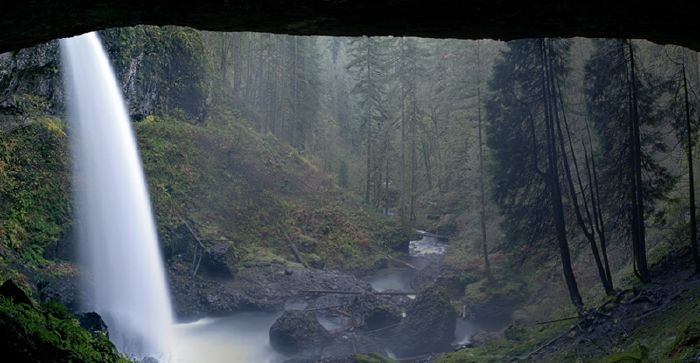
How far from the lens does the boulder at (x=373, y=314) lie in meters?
20.0

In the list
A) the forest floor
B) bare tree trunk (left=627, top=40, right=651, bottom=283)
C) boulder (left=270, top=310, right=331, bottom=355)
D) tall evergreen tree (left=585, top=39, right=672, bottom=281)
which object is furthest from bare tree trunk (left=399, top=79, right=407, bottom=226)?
bare tree trunk (left=627, top=40, right=651, bottom=283)

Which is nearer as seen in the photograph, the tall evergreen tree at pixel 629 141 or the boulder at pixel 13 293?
the boulder at pixel 13 293

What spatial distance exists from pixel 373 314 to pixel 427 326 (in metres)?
2.34

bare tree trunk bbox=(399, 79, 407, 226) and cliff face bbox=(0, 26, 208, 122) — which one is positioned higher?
cliff face bbox=(0, 26, 208, 122)

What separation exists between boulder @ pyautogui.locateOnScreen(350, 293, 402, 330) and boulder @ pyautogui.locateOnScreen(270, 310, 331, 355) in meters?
2.15

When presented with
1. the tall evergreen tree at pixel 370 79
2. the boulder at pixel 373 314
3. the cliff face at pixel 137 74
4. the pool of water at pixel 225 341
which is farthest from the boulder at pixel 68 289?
the tall evergreen tree at pixel 370 79

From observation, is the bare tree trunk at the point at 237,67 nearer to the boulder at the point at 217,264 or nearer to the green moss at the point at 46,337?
the boulder at the point at 217,264

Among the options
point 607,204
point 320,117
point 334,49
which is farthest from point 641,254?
point 334,49

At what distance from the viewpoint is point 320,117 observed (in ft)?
179

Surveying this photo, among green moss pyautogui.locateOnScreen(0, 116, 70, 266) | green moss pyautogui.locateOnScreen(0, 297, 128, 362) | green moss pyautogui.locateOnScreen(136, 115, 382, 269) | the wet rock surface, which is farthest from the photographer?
green moss pyautogui.locateOnScreen(136, 115, 382, 269)

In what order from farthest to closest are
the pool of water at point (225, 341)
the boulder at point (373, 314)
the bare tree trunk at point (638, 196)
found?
the boulder at point (373, 314), the pool of water at point (225, 341), the bare tree trunk at point (638, 196)

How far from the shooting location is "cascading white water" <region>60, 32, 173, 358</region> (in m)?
17.0

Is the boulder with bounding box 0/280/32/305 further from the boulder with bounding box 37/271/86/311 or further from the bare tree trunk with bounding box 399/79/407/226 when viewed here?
the bare tree trunk with bounding box 399/79/407/226

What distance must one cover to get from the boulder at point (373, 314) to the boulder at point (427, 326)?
2.04ft
